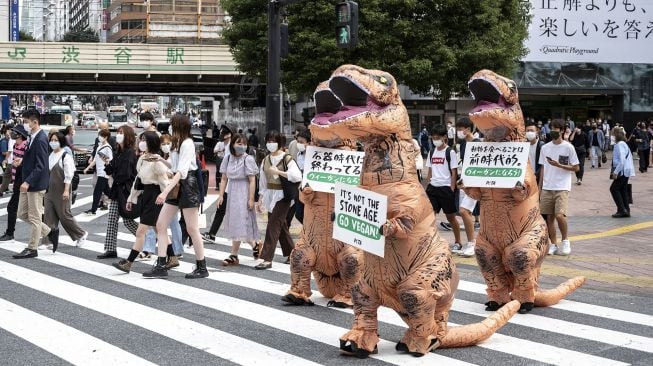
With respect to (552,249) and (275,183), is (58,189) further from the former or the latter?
(552,249)

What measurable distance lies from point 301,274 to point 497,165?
2.23 metres

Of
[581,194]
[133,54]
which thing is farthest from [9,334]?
[133,54]

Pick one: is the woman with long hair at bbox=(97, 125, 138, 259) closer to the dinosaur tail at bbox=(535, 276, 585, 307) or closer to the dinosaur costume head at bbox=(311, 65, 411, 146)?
the dinosaur costume head at bbox=(311, 65, 411, 146)

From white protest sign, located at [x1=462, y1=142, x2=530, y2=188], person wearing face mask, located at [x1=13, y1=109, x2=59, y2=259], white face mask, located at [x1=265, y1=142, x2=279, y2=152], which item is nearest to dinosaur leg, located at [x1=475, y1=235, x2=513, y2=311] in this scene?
white protest sign, located at [x1=462, y1=142, x2=530, y2=188]

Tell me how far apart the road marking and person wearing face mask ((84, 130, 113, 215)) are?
14.8 ft

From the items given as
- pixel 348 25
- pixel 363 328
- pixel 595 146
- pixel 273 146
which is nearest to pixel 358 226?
pixel 363 328

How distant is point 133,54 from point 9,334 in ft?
107

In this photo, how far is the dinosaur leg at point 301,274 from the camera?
8.51m

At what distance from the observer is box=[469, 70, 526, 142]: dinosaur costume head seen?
797cm

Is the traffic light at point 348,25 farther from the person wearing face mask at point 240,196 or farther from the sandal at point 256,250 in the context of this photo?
the sandal at point 256,250

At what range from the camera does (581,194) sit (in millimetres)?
21219

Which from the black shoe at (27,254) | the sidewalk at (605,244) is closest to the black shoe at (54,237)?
the black shoe at (27,254)

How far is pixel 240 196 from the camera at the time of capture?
11.1 metres

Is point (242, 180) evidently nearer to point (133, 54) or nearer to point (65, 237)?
point (65, 237)
